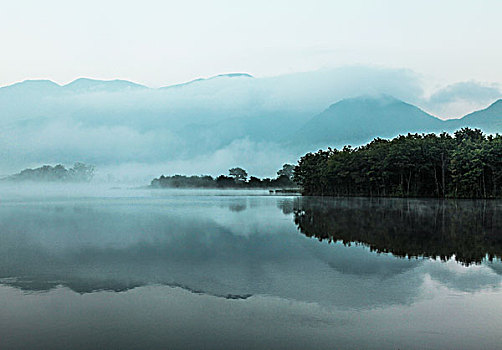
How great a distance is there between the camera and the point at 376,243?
14.1m

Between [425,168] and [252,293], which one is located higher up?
[425,168]

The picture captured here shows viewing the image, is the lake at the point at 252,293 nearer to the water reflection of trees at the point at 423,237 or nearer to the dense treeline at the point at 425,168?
the water reflection of trees at the point at 423,237

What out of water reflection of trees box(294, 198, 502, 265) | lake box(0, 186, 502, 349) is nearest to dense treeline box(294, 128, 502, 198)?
water reflection of trees box(294, 198, 502, 265)

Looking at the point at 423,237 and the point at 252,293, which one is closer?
the point at 252,293

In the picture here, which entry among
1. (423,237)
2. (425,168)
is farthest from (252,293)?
(425,168)

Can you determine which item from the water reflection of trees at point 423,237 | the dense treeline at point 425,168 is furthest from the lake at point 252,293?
the dense treeline at point 425,168

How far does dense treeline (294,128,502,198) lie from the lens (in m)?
51.4

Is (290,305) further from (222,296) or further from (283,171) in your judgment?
(283,171)

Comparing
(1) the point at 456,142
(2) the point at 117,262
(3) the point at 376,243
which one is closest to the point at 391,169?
(1) the point at 456,142

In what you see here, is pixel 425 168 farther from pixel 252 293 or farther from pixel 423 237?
pixel 252 293

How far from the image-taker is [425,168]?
5638 cm

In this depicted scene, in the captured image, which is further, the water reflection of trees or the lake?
the water reflection of trees

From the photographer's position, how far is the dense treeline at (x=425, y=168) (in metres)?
51.4

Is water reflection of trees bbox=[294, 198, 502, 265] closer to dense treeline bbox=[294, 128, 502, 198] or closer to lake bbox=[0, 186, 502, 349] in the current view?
lake bbox=[0, 186, 502, 349]
